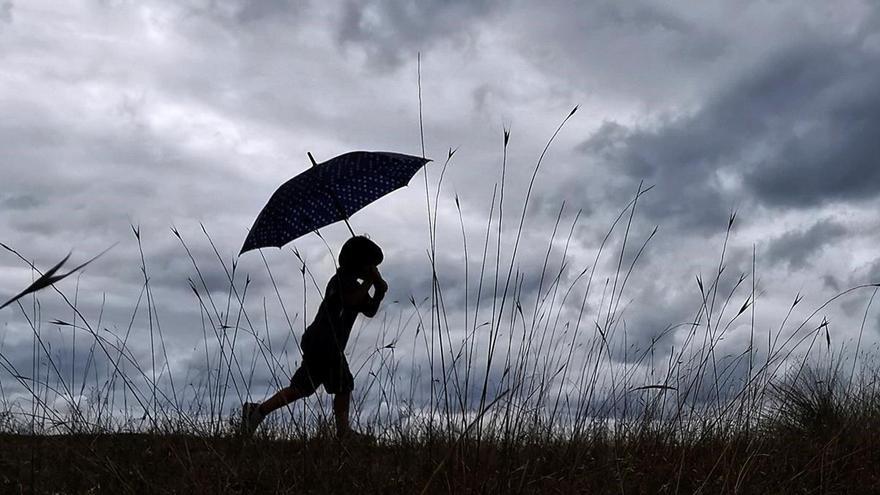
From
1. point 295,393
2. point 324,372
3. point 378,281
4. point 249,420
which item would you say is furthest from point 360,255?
point 249,420

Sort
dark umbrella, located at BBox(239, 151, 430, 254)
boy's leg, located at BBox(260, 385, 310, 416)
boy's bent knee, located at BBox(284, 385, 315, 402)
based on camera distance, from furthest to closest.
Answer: boy's bent knee, located at BBox(284, 385, 315, 402) < boy's leg, located at BBox(260, 385, 310, 416) < dark umbrella, located at BBox(239, 151, 430, 254)

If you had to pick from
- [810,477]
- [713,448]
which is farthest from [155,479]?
[810,477]

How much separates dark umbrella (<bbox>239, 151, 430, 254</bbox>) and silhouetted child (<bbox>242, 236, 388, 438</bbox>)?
5.67 ft

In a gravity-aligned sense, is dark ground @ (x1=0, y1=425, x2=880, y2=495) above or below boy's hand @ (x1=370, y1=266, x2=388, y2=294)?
below

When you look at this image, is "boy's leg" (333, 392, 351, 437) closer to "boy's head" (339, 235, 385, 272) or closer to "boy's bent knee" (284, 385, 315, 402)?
"boy's bent knee" (284, 385, 315, 402)

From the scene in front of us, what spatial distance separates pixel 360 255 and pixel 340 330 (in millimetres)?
540

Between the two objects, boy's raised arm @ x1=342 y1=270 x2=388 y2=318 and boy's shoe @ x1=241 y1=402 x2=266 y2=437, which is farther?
boy's raised arm @ x1=342 y1=270 x2=388 y2=318

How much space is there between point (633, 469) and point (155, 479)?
225cm

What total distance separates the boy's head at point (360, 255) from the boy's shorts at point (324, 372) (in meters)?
0.62

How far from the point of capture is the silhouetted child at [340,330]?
5.64 meters

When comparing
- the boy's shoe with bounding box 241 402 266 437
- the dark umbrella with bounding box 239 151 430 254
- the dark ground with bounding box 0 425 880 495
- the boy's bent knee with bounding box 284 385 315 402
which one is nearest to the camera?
the dark ground with bounding box 0 425 880 495

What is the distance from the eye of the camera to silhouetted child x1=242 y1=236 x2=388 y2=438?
5.64m

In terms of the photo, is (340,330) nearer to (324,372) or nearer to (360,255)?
(324,372)

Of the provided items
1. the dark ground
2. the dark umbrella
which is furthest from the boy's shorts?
the dark umbrella
